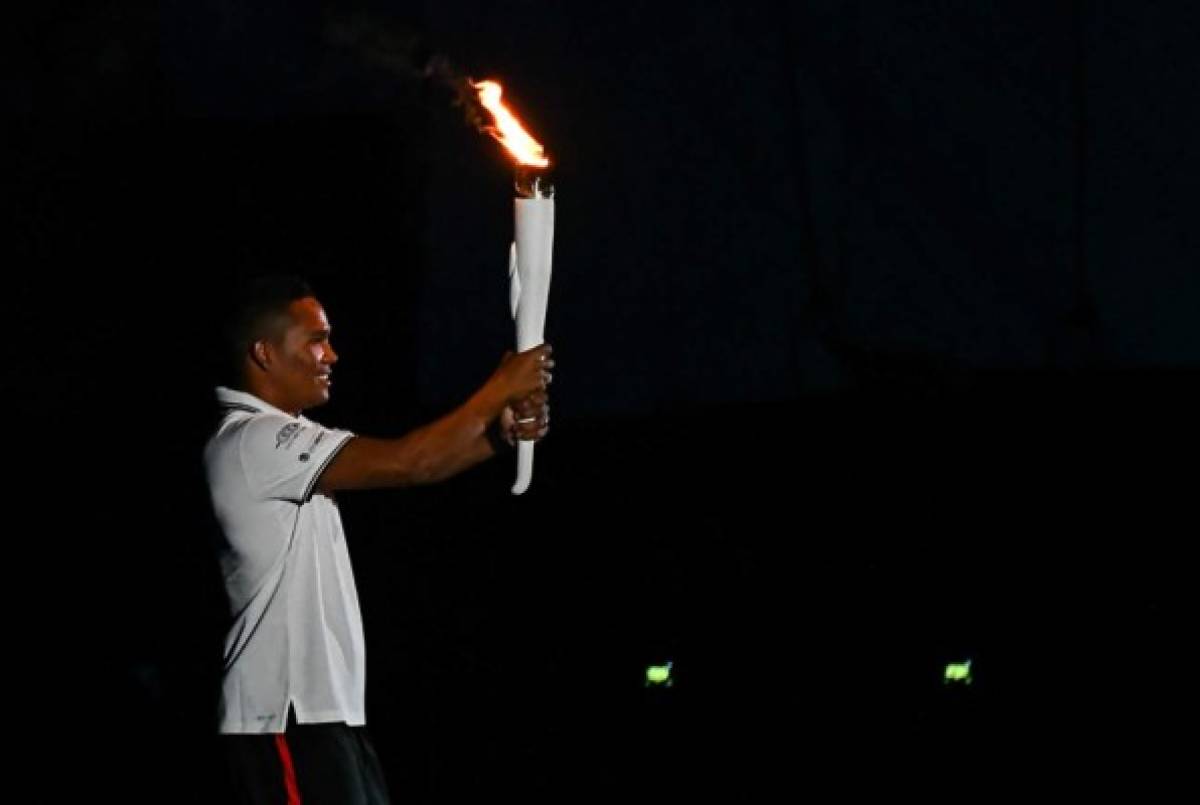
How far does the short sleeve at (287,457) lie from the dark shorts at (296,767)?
569 millimetres

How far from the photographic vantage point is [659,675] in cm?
609

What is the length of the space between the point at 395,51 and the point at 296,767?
230 centimetres

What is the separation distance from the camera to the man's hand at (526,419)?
16.1 ft

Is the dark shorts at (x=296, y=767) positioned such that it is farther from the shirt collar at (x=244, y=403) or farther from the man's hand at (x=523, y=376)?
the man's hand at (x=523, y=376)

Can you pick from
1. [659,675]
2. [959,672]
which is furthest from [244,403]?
[959,672]

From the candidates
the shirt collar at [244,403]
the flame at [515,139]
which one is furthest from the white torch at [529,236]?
the shirt collar at [244,403]

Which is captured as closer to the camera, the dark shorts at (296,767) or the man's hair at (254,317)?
the dark shorts at (296,767)

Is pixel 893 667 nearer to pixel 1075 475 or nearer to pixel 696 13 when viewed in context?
pixel 1075 475

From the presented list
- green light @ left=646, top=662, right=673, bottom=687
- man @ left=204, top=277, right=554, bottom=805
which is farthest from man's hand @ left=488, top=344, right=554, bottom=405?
green light @ left=646, top=662, right=673, bottom=687

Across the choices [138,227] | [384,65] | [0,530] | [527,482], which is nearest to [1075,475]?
[527,482]

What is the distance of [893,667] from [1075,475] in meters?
0.81

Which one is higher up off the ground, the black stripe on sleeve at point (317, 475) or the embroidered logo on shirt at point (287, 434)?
the embroidered logo on shirt at point (287, 434)

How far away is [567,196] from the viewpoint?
5.94 meters

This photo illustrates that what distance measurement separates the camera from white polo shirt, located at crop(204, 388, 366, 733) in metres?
4.91
